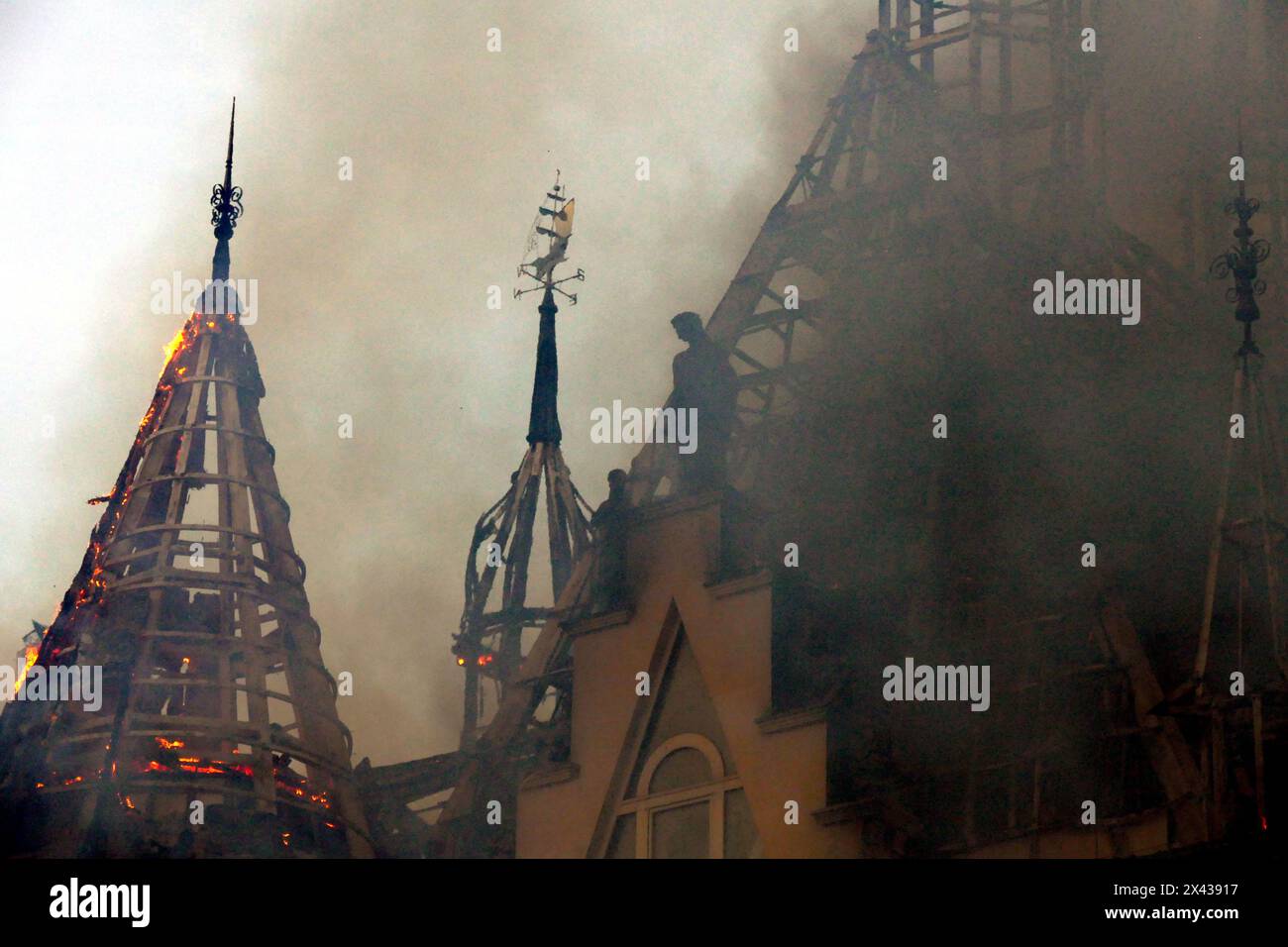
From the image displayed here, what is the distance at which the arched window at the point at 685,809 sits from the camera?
3191 cm

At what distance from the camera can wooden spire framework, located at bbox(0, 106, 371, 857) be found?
4644 cm

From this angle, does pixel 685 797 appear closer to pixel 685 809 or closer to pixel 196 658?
pixel 685 809

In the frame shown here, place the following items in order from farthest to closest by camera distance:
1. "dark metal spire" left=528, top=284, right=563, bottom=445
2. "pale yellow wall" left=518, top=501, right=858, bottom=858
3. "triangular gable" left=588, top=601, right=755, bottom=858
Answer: "dark metal spire" left=528, top=284, right=563, bottom=445, "triangular gable" left=588, top=601, right=755, bottom=858, "pale yellow wall" left=518, top=501, right=858, bottom=858

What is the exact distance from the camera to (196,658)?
171ft

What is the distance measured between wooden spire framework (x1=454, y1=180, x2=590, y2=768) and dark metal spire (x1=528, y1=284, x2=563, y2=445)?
0.8 inches

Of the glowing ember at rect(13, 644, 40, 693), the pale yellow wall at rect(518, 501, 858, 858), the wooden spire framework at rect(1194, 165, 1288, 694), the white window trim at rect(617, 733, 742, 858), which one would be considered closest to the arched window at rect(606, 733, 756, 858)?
the white window trim at rect(617, 733, 742, 858)

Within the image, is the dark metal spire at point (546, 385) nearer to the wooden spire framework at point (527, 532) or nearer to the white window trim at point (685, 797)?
the wooden spire framework at point (527, 532)

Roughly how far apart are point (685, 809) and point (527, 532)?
22.5 meters

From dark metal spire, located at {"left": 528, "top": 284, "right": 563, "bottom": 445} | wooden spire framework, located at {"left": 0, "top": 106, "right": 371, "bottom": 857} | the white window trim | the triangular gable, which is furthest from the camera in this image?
dark metal spire, located at {"left": 528, "top": 284, "right": 563, "bottom": 445}

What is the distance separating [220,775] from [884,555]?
16.8 m

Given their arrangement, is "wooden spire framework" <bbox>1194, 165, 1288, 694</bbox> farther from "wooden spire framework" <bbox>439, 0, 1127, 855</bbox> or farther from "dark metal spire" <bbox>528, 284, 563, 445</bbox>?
"dark metal spire" <bbox>528, 284, 563, 445</bbox>

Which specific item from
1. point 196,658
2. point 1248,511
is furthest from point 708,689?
point 196,658
